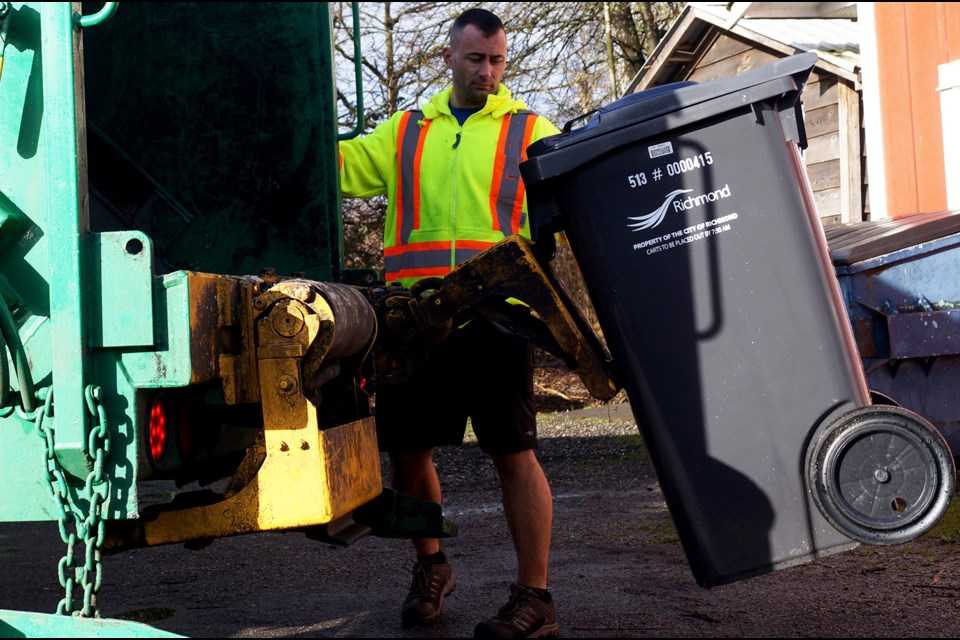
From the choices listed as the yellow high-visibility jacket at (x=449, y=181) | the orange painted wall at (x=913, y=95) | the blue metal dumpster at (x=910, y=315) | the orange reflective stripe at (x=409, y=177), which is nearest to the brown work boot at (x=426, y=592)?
the yellow high-visibility jacket at (x=449, y=181)

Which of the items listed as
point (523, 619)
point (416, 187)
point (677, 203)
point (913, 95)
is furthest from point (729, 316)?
point (913, 95)

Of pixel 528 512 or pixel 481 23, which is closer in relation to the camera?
pixel 528 512

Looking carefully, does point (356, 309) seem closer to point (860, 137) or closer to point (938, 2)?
point (938, 2)

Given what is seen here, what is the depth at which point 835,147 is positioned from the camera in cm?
926

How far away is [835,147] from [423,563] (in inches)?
279

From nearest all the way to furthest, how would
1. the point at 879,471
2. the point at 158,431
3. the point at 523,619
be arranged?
the point at 158,431, the point at 879,471, the point at 523,619

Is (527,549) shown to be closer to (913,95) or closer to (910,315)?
(910,315)

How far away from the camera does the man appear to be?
3219mm

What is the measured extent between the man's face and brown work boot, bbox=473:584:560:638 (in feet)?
5.16

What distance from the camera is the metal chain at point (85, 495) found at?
2.02 metres

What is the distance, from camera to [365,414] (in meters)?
2.86

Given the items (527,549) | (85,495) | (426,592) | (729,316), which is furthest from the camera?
(426,592)

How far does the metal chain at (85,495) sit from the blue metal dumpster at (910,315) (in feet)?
12.4

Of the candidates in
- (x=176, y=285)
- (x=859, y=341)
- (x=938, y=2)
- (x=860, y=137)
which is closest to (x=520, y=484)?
(x=176, y=285)
